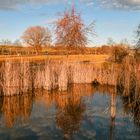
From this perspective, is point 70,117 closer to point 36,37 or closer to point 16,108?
point 16,108

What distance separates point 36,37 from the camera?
65.3m

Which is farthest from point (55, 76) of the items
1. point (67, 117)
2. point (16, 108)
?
point (67, 117)

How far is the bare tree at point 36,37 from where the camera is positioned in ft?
213

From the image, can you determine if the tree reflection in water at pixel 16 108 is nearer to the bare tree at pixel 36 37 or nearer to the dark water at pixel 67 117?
the dark water at pixel 67 117

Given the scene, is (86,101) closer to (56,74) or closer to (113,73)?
(56,74)

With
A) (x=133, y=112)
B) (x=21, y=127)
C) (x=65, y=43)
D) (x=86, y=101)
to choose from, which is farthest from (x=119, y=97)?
(x=65, y=43)

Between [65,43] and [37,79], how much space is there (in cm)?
927

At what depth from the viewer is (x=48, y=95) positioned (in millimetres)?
16609

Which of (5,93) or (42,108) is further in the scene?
(5,93)

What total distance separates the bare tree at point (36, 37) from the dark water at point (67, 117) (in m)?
48.8

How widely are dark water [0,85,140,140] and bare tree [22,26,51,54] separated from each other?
4876 centimetres

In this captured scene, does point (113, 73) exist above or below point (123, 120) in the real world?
above

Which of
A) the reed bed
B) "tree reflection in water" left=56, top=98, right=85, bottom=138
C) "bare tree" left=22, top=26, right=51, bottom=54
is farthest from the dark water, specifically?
"bare tree" left=22, top=26, right=51, bottom=54

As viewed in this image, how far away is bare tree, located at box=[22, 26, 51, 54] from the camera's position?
64.9 metres
